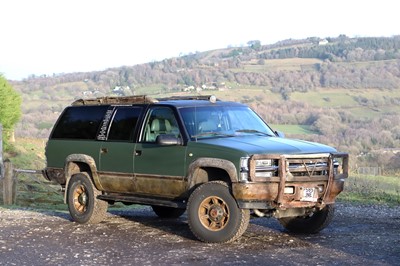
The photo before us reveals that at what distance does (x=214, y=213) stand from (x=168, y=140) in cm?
124

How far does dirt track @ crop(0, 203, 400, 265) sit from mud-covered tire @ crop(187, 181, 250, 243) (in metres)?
0.16

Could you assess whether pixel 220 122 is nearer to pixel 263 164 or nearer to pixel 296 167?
pixel 263 164

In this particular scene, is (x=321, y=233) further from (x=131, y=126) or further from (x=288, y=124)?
(x=288, y=124)

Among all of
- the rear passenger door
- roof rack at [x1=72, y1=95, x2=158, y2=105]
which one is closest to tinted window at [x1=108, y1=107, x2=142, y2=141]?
the rear passenger door

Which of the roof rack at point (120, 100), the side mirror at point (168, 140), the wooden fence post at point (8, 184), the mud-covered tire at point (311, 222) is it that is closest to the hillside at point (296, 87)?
the wooden fence post at point (8, 184)

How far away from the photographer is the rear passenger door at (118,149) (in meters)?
10.6

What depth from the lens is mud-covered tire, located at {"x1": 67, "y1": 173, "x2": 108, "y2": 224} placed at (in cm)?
1130

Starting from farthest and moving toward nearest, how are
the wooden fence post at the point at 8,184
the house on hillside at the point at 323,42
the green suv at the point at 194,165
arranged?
1. the house on hillside at the point at 323,42
2. the wooden fence post at the point at 8,184
3. the green suv at the point at 194,165

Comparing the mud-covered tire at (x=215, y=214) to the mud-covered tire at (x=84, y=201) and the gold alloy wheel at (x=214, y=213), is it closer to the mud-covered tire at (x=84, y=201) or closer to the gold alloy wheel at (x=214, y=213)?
the gold alloy wheel at (x=214, y=213)

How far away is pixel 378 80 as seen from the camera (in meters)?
107

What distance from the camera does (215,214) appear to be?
368 inches

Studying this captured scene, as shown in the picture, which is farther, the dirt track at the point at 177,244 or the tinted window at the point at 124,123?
the tinted window at the point at 124,123

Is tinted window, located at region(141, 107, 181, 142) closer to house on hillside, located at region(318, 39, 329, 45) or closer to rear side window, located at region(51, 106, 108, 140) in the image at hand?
rear side window, located at region(51, 106, 108, 140)

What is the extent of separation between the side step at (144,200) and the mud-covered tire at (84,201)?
5.9 inches
